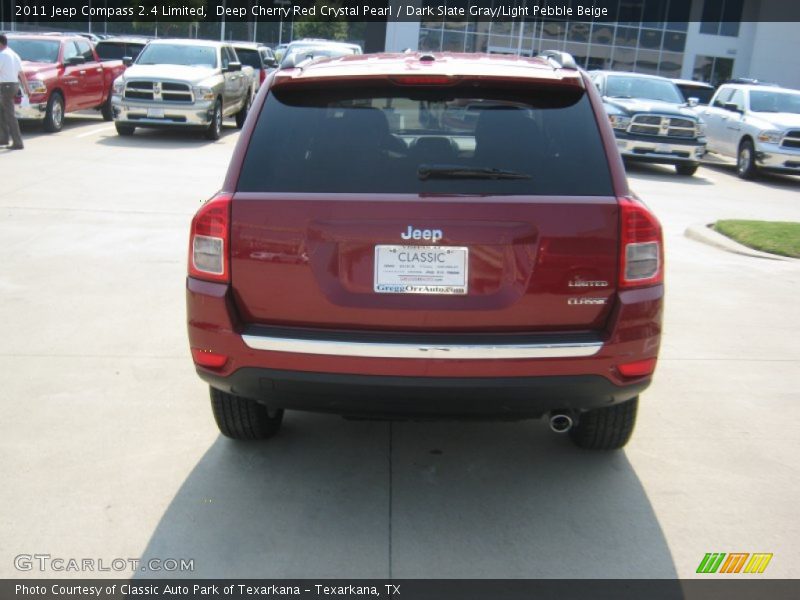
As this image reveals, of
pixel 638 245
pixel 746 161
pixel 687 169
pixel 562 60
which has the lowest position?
pixel 687 169

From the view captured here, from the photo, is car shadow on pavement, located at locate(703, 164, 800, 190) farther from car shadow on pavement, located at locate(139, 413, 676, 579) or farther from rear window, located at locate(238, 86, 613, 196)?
rear window, located at locate(238, 86, 613, 196)

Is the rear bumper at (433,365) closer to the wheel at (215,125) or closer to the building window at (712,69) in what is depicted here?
the wheel at (215,125)

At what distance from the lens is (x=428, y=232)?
3348 mm

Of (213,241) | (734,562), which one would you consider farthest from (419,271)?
(734,562)

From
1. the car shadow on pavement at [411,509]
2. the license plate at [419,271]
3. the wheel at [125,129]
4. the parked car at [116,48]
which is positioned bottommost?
the wheel at [125,129]

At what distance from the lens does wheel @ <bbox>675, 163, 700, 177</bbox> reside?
17.6m

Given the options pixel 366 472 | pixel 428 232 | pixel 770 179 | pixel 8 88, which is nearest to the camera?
pixel 428 232

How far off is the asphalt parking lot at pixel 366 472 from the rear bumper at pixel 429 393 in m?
0.53

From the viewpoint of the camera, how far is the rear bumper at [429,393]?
3.39 metres

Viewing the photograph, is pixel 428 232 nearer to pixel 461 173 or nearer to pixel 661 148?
pixel 461 173

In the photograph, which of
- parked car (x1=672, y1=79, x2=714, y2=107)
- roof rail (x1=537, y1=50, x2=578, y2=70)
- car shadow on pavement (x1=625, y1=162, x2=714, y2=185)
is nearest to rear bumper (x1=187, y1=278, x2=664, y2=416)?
roof rail (x1=537, y1=50, x2=578, y2=70)

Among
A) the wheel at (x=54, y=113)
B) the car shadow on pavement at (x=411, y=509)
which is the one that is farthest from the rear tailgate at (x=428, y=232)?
the wheel at (x=54, y=113)

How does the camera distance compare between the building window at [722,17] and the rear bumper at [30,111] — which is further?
the building window at [722,17]

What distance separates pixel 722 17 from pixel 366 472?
5615 cm
